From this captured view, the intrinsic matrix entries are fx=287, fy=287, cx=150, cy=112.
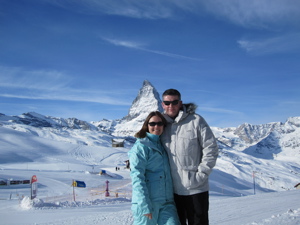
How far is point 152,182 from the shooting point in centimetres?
382

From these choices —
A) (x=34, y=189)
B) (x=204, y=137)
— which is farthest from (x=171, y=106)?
(x=34, y=189)

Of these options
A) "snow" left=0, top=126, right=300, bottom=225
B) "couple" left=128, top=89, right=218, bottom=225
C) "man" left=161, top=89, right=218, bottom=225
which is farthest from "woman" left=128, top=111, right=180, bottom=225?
"snow" left=0, top=126, right=300, bottom=225

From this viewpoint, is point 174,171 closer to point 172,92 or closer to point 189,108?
point 189,108

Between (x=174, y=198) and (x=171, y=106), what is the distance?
50.7 inches

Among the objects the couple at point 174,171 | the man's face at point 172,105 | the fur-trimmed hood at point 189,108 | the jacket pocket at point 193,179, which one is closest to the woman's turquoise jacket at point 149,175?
the couple at point 174,171

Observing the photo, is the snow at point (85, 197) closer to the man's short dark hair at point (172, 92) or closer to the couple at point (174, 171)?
the couple at point (174, 171)

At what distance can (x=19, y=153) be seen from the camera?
59.3 m

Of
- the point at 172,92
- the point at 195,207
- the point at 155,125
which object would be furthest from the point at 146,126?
the point at 195,207

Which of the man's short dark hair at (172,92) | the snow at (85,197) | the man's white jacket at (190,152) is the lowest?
the snow at (85,197)

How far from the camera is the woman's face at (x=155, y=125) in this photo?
395cm

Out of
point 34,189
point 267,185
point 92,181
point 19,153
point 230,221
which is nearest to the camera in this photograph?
point 230,221

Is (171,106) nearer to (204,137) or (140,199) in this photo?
(204,137)

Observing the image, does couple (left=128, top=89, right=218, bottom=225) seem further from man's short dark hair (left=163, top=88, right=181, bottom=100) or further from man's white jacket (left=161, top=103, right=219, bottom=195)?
man's short dark hair (left=163, top=88, right=181, bottom=100)

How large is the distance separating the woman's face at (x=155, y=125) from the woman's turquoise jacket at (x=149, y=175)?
7 cm
